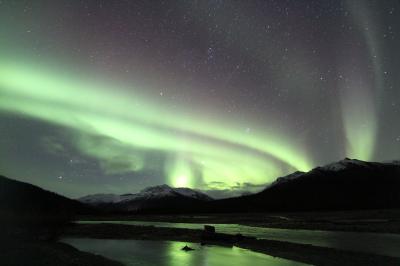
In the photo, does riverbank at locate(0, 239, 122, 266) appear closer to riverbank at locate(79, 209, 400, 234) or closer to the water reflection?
the water reflection

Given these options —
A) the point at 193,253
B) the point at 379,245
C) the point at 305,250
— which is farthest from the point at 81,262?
the point at 379,245

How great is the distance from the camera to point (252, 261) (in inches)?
1455

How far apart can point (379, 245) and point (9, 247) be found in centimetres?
4408

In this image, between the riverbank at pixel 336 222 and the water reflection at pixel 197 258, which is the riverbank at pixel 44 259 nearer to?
the water reflection at pixel 197 258

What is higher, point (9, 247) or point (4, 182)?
point (4, 182)

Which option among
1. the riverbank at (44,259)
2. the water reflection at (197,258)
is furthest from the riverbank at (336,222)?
the riverbank at (44,259)

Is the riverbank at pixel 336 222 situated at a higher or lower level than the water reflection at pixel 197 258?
higher

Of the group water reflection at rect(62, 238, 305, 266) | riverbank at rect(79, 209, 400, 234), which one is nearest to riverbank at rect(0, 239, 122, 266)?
water reflection at rect(62, 238, 305, 266)

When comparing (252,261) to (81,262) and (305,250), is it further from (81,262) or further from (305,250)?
(81,262)

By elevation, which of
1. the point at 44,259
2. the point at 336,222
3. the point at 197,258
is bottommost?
the point at 44,259

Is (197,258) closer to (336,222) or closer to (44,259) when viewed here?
(44,259)

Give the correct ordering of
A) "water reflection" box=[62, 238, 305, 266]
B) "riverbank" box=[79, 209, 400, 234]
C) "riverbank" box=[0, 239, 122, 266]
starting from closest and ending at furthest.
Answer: "riverbank" box=[0, 239, 122, 266] → "water reflection" box=[62, 238, 305, 266] → "riverbank" box=[79, 209, 400, 234]

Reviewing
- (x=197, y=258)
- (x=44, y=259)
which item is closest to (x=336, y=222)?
(x=197, y=258)

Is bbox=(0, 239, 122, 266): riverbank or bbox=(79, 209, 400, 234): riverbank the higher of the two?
bbox=(79, 209, 400, 234): riverbank
